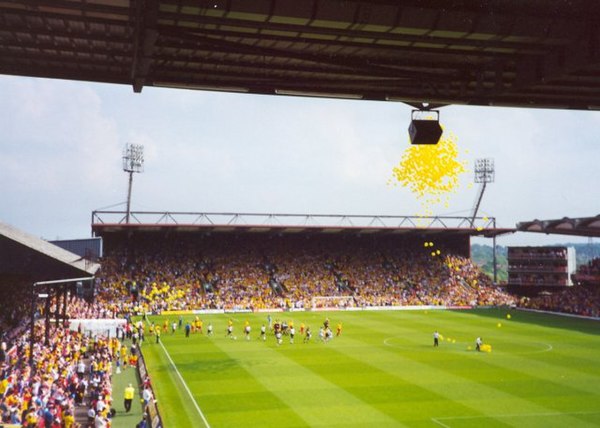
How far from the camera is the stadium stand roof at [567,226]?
193 feet

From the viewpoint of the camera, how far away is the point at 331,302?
66875mm

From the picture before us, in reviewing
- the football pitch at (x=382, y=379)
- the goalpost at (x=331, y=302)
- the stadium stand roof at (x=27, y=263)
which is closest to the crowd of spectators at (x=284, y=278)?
the goalpost at (x=331, y=302)

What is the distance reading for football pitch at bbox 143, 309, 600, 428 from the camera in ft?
74.2

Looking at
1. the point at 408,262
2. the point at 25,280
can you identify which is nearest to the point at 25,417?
the point at 25,280

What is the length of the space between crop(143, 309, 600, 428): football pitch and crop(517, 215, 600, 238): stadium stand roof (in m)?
14.3

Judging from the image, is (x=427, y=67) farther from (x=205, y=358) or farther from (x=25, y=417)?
(x=205, y=358)

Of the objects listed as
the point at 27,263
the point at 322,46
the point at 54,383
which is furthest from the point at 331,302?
the point at 322,46

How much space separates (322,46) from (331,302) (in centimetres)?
6073

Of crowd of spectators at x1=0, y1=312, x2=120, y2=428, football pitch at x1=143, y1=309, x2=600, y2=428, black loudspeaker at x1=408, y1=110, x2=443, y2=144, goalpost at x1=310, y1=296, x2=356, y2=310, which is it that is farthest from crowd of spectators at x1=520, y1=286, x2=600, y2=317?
black loudspeaker at x1=408, y1=110, x2=443, y2=144

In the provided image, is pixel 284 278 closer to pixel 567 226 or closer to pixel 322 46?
pixel 567 226

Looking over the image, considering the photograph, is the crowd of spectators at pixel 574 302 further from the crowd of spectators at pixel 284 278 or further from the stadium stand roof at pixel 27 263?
the stadium stand roof at pixel 27 263

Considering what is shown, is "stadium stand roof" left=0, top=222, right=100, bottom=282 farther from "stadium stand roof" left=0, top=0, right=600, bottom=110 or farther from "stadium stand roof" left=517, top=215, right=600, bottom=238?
"stadium stand roof" left=517, top=215, right=600, bottom=238

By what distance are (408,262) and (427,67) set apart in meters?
71.3

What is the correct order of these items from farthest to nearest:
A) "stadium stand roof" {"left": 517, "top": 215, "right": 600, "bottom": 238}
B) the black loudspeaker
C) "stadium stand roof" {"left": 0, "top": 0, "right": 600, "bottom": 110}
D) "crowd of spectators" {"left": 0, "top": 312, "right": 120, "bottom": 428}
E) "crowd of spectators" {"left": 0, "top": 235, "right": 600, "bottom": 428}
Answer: "crowd of spectators" {"left": 0, "top": 235, "right": 600, "bottom": 428} → "stadium stand roof" {"left": 517, "top": 215, "right": 600, "bottom": 238} → "crowd of spectators" {"left": 0, "top": 312, "right": 120, "bottom": 428} → the black loudspeaker → "stadium stand roof" {"left": 0, "top": 0, "right": 600, "bottom": 110}
